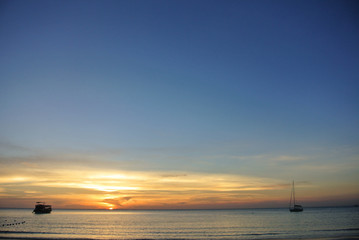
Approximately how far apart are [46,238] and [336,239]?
5499cm

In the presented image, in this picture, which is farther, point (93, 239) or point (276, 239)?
point (93, 239)

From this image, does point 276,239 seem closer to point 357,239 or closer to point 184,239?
point 357,239

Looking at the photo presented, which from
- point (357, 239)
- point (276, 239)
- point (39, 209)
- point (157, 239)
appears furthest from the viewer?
point (39, 209)

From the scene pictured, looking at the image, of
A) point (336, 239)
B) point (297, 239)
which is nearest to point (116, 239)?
point (297, 239)

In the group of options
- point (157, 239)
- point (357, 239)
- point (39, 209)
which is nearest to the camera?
point (357, 239)

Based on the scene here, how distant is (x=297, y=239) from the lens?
51719 mm

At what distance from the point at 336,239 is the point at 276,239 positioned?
10.0 m

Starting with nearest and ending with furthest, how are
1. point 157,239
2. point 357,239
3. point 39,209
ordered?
1. point 357,239
2. point 157,239
3. point 39,209

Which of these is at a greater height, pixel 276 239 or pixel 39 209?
pixel 276 239

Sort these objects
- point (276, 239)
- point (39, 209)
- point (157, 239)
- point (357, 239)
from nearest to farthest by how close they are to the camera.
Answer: point (357, 239)
point (276, 239)
point (157, 239)
point (39, 209)

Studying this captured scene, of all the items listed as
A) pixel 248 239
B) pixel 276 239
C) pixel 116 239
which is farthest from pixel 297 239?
pixel 116 239

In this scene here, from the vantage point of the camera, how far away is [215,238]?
55.9 metres

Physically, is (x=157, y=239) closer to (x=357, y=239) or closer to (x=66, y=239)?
(x=66, y=239)

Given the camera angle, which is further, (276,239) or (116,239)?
(116,239)
